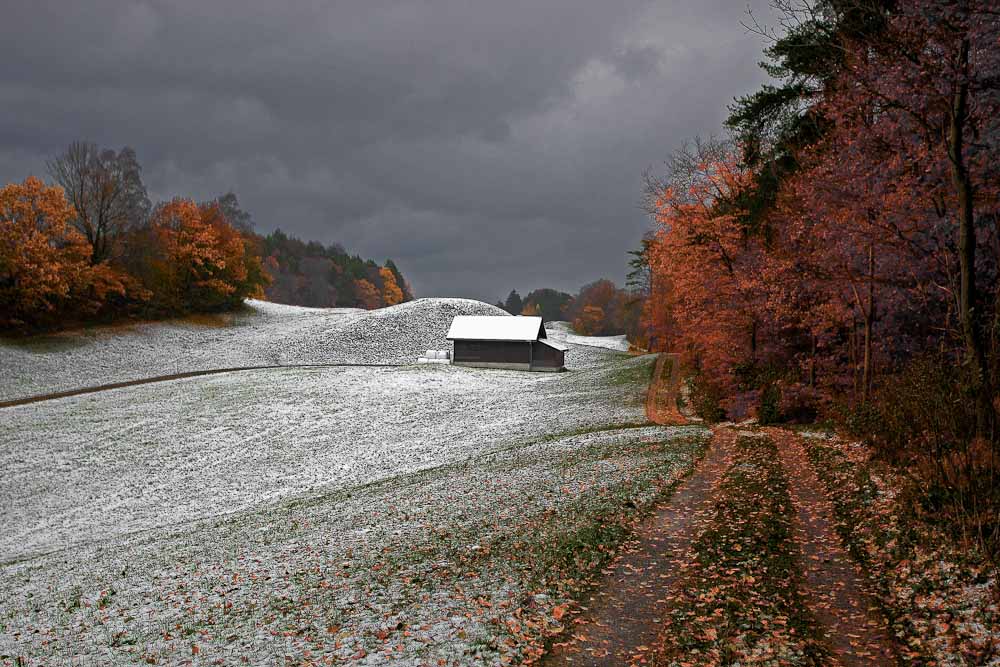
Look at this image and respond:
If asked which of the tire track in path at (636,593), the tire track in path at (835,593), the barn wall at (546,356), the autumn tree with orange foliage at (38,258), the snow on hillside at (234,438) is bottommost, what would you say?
the snow on hillside at (234,438)

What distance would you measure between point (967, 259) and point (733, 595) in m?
6.96

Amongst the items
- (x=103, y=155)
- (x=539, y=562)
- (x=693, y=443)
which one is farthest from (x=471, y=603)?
(x=103, y=155)

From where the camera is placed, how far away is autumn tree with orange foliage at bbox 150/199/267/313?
6562cm

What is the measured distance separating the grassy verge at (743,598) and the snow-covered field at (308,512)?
1.85 meters

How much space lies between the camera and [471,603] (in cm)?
905

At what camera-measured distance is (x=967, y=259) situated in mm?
10508

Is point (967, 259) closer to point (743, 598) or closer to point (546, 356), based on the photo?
point (743, 598)

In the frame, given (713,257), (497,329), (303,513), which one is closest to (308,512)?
(303,513)

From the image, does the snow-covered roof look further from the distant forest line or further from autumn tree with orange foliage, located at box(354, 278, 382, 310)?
autumn tree with orange foliage, located at box(354, 278, 382, 310)

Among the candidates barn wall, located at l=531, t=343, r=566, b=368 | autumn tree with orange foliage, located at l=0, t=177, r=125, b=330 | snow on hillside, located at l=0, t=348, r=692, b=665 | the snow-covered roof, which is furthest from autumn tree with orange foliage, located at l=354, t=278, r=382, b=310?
snow on hillside, located at l=0, t=348, r=692, b=665

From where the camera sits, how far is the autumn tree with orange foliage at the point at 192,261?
6562 centimetres

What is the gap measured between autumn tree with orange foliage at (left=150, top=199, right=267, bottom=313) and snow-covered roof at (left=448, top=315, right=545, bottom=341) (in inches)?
1166

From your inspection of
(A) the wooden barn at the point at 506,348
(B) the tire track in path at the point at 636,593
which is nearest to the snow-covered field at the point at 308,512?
(B) the tire track in path at the point at 636,593

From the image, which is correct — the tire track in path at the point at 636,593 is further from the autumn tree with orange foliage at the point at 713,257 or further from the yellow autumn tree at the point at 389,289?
the yellow autumn tree at the point at 389,289
